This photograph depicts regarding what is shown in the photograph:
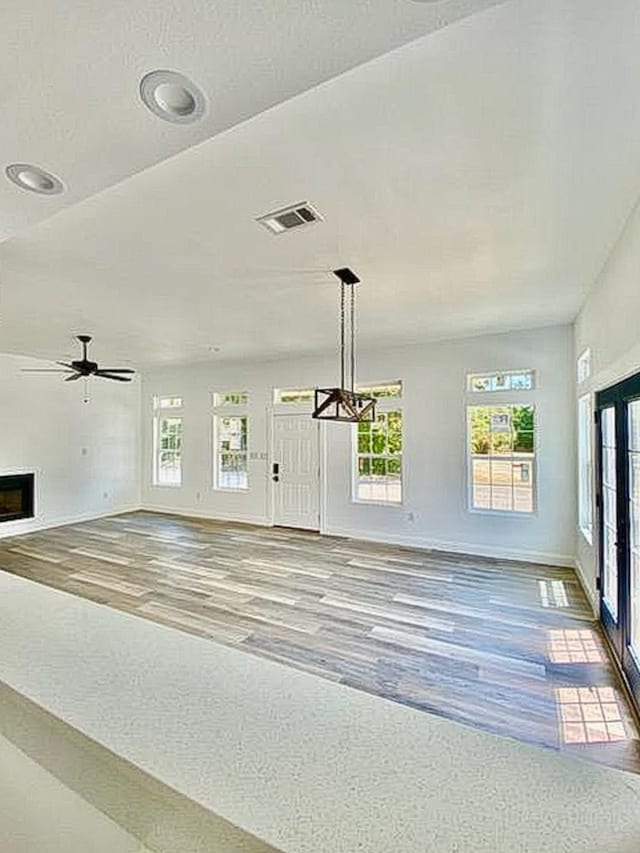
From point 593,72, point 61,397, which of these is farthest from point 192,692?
point 61,397

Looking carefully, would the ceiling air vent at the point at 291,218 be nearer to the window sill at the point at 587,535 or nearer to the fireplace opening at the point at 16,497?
the window sill at the point at 587,535

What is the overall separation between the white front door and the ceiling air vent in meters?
4.80

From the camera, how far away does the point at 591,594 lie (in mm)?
4340

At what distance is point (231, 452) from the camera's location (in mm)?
8492

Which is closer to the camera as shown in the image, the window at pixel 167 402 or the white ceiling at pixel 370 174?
the white ceiling at pixel 370 174

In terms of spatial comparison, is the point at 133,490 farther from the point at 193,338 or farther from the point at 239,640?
the point at 239,640

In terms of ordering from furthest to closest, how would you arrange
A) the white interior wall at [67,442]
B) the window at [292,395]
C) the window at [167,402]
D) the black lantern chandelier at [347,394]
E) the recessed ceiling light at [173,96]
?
1. the window at [167,402]
2. the window at [292,395]
3. the white interior wall at [67,442]
4. the black lantern chandelier at [347,394]
5. the recessed ceiling light at [173,96]

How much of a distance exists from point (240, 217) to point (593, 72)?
1.76m

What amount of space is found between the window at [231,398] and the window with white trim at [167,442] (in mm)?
909

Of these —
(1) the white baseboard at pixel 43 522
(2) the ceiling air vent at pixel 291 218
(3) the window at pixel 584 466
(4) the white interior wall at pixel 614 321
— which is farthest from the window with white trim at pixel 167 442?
(4) the white interior wall at pixel 614 321

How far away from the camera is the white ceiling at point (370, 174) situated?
4.44 ft

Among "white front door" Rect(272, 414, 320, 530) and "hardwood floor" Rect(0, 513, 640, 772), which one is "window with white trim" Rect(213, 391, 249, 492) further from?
"hardwood floor" Rect(0, 513, 640, 772)

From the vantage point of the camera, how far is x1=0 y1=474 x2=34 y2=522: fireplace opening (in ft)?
23.6

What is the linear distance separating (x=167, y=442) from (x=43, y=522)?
2.59 m
